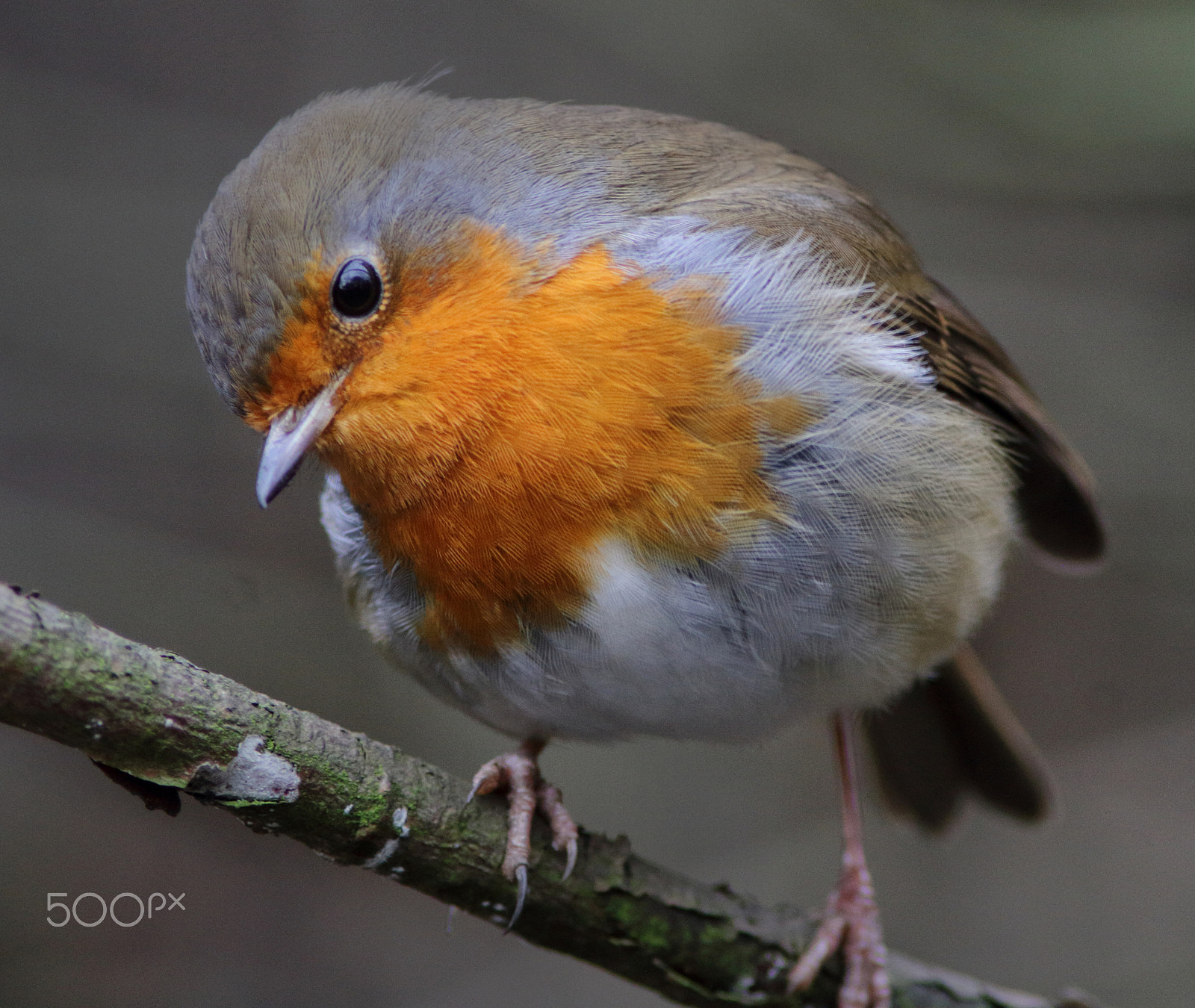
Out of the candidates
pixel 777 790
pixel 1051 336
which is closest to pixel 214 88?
pixel 1051 336

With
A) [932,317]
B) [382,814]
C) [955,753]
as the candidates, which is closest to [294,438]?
[382,814]

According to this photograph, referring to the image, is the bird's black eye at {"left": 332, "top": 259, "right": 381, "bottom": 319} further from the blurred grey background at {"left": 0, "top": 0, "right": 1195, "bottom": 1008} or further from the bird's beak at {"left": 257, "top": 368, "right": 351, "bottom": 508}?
the blurred grey background at {"left": 0, "top": 0, "right": 1195, "bottom": 1008}

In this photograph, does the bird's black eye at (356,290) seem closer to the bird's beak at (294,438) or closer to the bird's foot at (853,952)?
the bird's beak at (294,438)

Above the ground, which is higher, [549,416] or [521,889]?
[549,416]

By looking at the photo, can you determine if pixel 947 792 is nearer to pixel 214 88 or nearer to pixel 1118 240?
pixel 1118 240

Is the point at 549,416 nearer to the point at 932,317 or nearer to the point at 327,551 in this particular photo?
the point at 932,317

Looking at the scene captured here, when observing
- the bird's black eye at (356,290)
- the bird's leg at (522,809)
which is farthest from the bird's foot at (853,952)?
the bird's black eye at (356,290)
